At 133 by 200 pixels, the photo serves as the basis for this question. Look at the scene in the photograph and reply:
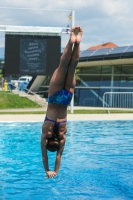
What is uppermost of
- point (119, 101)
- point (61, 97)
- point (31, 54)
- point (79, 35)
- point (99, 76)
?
point (31, 54)

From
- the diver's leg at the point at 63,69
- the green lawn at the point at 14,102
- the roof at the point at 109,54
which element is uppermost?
the roof at the point at 109,54

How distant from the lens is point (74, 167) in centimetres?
905

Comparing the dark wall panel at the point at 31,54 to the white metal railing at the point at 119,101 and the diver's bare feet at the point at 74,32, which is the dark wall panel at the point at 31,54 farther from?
the diver's bare feet at the point at 74,32

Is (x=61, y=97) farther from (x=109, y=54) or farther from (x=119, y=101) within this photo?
(x=109, y=54)

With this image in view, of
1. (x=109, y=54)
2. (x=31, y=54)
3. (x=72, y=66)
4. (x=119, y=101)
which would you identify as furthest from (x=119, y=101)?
(x=72, y=66)

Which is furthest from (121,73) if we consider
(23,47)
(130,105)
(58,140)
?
(58,140)

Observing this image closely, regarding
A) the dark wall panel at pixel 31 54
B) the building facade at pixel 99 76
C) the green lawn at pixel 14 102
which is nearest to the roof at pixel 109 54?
the building facade at pixel 99 76

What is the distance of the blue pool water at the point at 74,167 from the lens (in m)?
6.96

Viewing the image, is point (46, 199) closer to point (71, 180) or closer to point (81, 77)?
point (71, 180)

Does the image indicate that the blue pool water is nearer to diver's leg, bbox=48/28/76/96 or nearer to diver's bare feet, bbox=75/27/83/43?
diver's leg, bbox=48/28/76/96

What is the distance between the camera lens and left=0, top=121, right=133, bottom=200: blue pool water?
6.96 m

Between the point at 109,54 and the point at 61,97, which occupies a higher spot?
the point at 109,54

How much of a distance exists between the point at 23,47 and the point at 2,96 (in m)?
8.04

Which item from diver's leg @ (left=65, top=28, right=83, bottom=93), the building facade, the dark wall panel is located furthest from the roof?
diver's leg @ (left=65, top=28, right=83, bottom=93)
